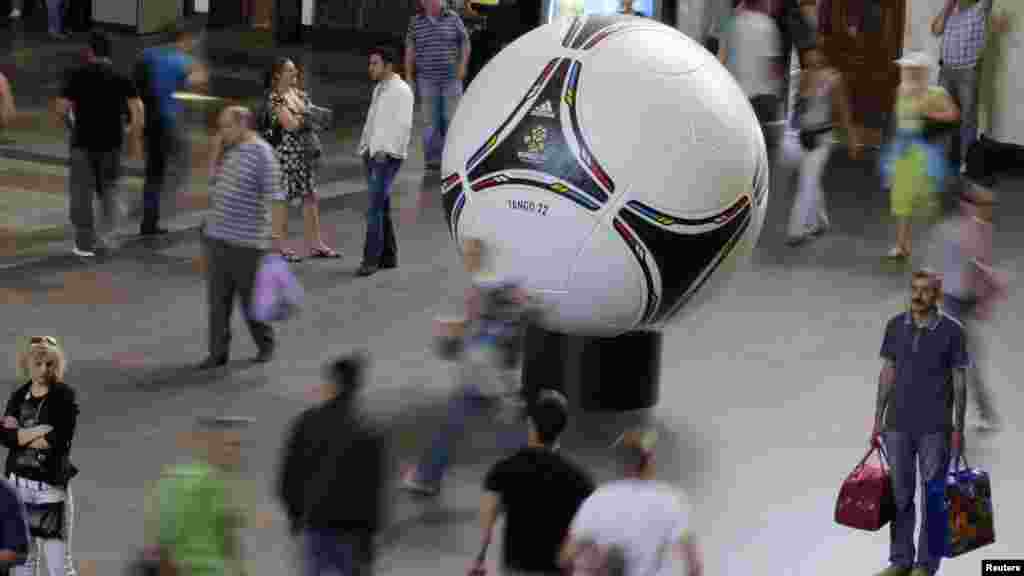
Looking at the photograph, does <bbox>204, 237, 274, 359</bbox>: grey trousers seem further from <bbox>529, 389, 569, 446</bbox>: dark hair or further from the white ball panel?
<bbox>529, 389, 569, 446</bbox>: dark hair

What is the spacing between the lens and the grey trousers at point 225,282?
1262 cm

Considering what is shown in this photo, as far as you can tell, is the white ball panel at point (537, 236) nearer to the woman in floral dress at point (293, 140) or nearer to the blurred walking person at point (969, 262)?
the blurred walking person at point (969, 262)

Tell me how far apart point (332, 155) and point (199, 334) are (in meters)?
7.03

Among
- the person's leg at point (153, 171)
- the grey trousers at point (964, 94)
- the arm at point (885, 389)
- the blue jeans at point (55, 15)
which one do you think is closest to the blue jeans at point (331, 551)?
the arm at point (885, 389)

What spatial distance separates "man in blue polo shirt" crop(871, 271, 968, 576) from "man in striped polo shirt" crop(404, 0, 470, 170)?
1063 cm

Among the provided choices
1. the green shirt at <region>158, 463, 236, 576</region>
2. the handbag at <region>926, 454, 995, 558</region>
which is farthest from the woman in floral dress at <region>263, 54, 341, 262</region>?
the green shirt at <region>158, 463, 236, 576</region>

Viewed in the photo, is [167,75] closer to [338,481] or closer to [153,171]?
[153,171]

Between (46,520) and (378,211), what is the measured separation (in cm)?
658

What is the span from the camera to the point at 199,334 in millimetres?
13414

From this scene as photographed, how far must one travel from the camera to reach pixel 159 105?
54.3 ft

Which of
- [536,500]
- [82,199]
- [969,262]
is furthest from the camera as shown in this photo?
[82,199]

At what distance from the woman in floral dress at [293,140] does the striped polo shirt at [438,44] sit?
4156mm

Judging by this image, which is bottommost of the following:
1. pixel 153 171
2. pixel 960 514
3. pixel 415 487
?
pixel 415 487

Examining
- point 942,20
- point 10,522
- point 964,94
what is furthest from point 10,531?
point 942,20
